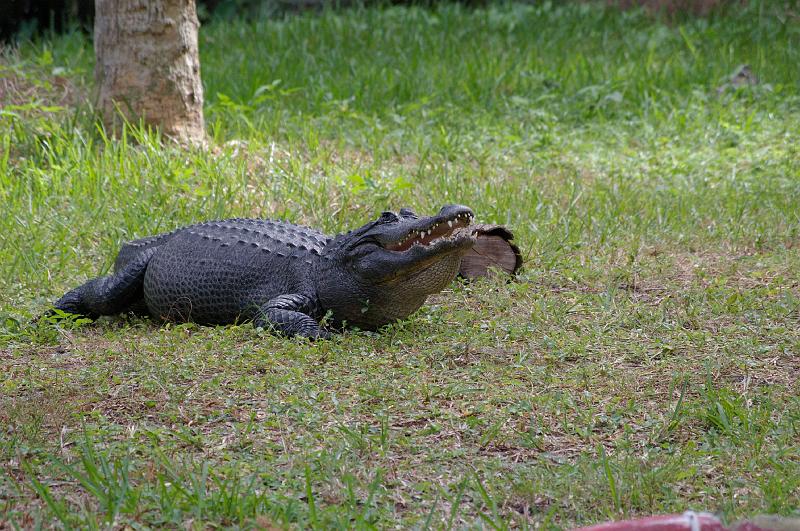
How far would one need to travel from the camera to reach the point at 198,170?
7.20 m

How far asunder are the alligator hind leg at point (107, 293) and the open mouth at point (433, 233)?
151 centimetres

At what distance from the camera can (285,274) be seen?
16.6ft

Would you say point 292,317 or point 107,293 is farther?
point 107,293

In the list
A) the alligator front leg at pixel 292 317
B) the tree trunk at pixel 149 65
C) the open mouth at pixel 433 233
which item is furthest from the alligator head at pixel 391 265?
the tree trunk at pixel 149 65

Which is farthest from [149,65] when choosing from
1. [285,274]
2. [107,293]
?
[285,274]

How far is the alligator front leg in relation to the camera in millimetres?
4695

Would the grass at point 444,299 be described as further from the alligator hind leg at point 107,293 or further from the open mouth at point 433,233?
the open mouth at point 433,233

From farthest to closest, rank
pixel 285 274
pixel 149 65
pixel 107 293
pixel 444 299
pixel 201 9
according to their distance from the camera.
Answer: pixel 201 9
pixel 149 65
pixel 444 299
pixel 107 293
pixel 285 274

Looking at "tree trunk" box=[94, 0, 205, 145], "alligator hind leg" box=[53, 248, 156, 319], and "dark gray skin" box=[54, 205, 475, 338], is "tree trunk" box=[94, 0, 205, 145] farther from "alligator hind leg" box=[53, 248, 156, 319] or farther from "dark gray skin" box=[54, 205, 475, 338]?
"alligator hind leg" box=[53, 248, 156, 319]

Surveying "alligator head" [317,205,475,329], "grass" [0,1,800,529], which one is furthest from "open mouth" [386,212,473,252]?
"grass" [0,1,800,529]

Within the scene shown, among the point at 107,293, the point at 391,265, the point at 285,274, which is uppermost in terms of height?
the point at 391,265

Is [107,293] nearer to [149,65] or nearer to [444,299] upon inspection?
[444,299]

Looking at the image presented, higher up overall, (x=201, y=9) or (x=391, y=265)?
(x=201, y=9)

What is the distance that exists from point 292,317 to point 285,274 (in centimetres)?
40
